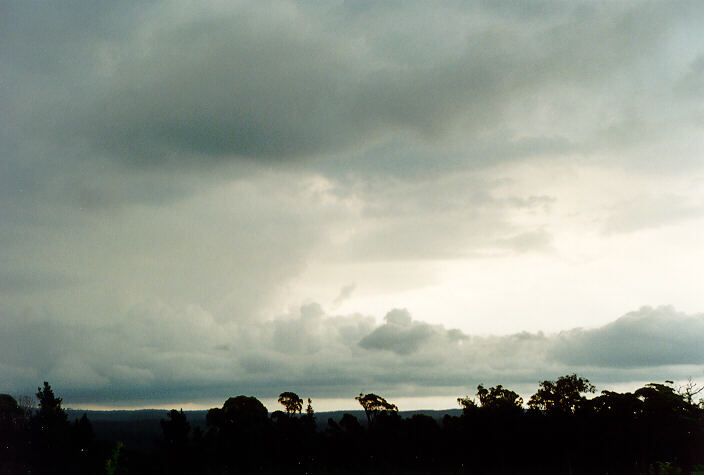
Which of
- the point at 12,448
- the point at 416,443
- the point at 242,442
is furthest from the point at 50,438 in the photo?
the point at 416,443

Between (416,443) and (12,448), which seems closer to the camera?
(12,448)

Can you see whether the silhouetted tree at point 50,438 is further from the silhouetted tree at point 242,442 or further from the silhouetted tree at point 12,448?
the silhouetted tree at point 242,442

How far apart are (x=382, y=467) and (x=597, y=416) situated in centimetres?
2817

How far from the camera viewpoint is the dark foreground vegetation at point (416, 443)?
8288 cm

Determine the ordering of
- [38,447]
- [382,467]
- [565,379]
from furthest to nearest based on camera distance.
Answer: [565,379] < [382,467] < [38,447]

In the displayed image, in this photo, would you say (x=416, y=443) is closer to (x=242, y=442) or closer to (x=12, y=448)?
(x=242, y=442)

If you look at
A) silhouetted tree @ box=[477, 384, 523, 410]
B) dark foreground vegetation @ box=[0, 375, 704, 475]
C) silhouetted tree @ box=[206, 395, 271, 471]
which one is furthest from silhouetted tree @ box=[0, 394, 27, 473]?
silhouetted tree @ box=[477, 384, 523, 410]

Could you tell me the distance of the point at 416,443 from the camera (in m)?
95.2

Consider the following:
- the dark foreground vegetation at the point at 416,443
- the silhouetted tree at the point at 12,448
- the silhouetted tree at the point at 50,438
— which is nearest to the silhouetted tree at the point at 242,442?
the dark foreground vegetation at the point at 416,443

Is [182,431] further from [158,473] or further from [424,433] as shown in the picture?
[424,433]

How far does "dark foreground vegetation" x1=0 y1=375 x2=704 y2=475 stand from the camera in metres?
82.9

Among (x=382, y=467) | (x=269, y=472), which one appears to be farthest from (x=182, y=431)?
(x=382, y=467)

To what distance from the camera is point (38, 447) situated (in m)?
85.2

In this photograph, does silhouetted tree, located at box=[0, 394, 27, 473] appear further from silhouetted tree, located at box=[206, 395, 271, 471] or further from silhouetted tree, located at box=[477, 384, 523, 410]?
silhouetted tree, located at box=[477, 384, 523, 410]
